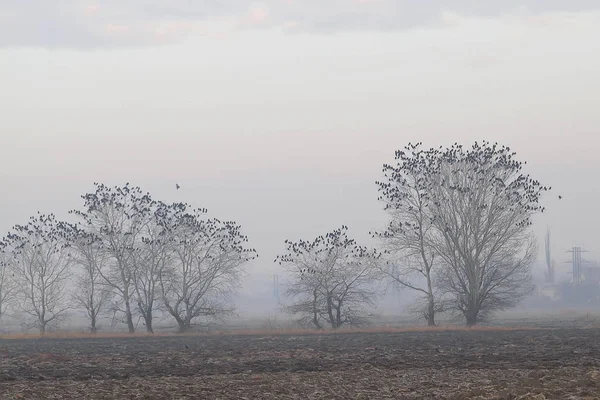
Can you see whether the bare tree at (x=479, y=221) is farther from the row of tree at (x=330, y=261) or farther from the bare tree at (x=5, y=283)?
the bare tree at (x=5, y=283)

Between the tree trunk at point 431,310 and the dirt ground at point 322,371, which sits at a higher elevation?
the tree trunk at point 431,310

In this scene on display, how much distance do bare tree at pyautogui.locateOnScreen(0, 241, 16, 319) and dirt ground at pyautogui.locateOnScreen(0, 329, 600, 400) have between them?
3482 centimetres

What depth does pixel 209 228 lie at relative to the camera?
62.0m

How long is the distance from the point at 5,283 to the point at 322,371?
54.9m

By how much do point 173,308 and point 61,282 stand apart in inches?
512

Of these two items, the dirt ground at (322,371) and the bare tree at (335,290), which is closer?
the dirt ground at (322,371)

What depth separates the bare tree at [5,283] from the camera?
233 feet

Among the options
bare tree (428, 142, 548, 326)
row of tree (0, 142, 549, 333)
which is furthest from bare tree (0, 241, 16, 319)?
bare tree (428, 142, 548, 326)

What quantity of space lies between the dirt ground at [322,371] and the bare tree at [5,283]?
34816 millimetres

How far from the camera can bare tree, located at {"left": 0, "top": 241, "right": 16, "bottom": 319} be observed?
71050 millimetres

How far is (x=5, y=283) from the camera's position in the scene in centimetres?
7450

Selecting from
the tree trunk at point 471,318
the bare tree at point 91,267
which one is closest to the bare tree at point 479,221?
the tree trunk at point 471,318

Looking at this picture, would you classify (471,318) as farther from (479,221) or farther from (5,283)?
(5,283)

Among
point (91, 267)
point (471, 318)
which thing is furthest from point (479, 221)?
point (91, 267)
